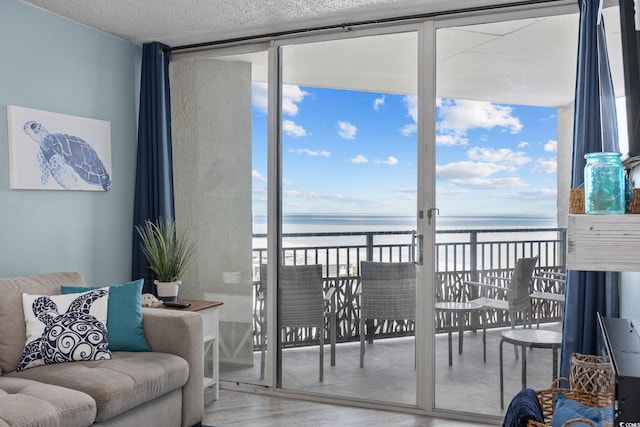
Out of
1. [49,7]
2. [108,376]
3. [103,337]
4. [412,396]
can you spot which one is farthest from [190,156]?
[412,396]

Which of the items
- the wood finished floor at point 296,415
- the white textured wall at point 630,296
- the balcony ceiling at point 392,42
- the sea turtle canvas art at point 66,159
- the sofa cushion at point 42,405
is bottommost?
the wood finished floor at point 296,415

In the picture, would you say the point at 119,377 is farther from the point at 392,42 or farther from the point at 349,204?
the point at 392,42

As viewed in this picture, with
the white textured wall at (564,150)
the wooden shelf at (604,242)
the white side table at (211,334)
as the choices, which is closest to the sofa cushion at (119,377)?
the white side table at (211,334)

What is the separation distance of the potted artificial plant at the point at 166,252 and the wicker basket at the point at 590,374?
2.58m

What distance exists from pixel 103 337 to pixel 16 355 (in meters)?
0.43

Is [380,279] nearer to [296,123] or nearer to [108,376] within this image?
[296,123]

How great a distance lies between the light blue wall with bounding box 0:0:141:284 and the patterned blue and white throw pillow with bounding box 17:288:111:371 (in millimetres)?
513

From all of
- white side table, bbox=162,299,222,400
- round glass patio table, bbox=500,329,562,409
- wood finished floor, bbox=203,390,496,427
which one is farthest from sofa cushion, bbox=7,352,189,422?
round glass patio table, bbox=500,329,562,409

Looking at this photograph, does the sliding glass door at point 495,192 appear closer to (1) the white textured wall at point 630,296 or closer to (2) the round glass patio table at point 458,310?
(2) the round glass patio table at point 458,310

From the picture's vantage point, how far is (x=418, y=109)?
3.70 meters

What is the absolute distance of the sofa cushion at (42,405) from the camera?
235 cm

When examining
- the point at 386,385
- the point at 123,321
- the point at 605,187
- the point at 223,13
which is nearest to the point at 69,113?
the point at 223,13

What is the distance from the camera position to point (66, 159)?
3.77 metres

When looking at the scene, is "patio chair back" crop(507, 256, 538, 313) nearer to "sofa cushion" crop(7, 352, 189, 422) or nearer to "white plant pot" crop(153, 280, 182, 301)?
"sofa cushion" crop(7, 352, 189, 422)
